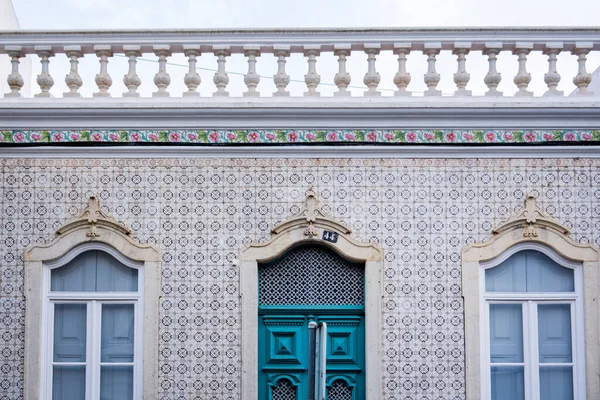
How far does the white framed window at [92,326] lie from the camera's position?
8570mm

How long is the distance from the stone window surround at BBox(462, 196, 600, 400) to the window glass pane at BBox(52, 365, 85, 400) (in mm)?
3698

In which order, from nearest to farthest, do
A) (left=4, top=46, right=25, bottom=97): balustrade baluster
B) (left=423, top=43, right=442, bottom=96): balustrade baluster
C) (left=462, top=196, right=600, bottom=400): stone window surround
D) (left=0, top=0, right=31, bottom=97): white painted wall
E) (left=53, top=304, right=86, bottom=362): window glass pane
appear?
(left=462, top=196, right=600, bottom=400): stone window surround < (left=53, top=304, right=86, bottom=362): window glass pane < (left=423, top=43, right=442, bottom=96): balustrade baluster < (left=4, top=46, right=25, bottom=97): balustrade baluster < (left=0, top=0, right=31, bottom=97): white painted wall

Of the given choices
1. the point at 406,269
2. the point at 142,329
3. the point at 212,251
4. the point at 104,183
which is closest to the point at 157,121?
the point at 104,183

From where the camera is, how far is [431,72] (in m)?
8.74

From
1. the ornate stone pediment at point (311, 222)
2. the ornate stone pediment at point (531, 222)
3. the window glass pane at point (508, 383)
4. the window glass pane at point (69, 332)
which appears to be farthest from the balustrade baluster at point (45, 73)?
the window glass pane at point (508, 383)

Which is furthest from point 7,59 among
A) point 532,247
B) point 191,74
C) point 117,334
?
point 532,247

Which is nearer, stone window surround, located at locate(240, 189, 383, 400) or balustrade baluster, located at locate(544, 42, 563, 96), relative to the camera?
stone window surround, located at locate(240, 189, 383, 400)

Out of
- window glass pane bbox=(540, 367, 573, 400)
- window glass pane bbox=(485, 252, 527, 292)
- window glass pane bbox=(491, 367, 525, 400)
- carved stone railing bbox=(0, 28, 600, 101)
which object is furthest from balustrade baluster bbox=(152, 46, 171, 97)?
window glass pane bbox=(540, 367, 573, 400)

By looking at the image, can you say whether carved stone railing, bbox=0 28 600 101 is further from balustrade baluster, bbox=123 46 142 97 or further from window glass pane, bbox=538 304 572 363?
window glass pane, bbox=538 304 572 363

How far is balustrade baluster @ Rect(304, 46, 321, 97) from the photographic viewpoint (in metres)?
8.73

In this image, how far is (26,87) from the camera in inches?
429

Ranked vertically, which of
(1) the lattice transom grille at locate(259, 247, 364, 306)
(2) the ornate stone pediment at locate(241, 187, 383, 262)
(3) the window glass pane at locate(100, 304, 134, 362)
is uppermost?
(2) the ornate stone pediment at locate(241, 187, 383, 262)

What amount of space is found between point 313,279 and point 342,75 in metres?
2.02

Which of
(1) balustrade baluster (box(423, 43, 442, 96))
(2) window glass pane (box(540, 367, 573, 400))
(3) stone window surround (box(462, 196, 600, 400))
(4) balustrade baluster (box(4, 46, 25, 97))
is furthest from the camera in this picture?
(4) balustrade baluster (box(4, 46, 25, 97))
